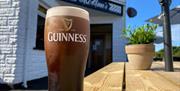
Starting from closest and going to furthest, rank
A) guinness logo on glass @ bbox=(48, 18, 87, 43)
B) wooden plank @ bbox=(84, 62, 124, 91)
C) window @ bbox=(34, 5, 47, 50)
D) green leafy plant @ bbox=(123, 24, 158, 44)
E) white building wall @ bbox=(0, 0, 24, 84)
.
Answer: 1. guinness logo on glass @ bbox=(48, 18, 87, 43)
2. wooden plank @ bbox=(84, 62, 124, 91)
3. green leafy plant @ bbox=(123, 24, 158, 44)
4. white building wall @ bbox=(0, 0, 24, 84)
5. window @ bbox=(34, 5, 47, 50)

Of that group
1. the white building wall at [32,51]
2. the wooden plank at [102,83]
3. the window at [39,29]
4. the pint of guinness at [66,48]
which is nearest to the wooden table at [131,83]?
the wooden plank at [102,83]

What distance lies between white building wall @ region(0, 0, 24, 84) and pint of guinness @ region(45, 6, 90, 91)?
4.24m

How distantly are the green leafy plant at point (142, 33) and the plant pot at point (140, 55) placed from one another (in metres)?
0.03

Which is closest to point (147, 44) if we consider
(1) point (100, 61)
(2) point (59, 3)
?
(2) point (59, 3)

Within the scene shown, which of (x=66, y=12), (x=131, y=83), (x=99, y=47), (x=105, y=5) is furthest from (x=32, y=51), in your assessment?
(x=99, y=47)

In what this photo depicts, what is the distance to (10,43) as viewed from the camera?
484cm

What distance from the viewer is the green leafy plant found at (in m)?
1.81

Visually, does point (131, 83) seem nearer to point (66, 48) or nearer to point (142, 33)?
point (66, 48)

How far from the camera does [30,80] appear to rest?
5.39m

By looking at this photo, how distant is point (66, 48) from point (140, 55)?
1.34 meters

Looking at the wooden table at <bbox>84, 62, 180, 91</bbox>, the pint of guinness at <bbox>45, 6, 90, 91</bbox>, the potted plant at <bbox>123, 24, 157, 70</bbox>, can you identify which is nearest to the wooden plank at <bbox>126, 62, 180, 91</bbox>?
the wooden table at <bbox>84, 62, 180, 91</bbox>

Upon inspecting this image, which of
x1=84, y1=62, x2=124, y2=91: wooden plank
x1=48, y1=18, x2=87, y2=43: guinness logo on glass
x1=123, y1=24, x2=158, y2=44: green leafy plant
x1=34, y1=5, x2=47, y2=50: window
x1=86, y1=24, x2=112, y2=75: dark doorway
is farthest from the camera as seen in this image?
x1=86, y1=24, x2=112, y2=75: dark doorway

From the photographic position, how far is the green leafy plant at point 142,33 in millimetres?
1815

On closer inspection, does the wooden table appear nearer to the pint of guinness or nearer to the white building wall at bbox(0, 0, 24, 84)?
the pint of guinness
